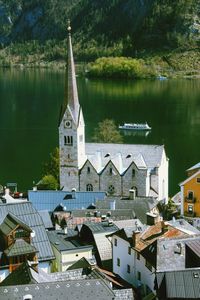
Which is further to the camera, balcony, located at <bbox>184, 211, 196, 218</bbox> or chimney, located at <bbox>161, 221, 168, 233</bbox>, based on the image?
balcony, located at <bbox>184, 211, 196, 218</bbox>

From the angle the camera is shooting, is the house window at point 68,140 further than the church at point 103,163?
Yes

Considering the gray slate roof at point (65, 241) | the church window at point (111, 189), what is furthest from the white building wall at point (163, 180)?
the gray slate roof at point (65, 241)

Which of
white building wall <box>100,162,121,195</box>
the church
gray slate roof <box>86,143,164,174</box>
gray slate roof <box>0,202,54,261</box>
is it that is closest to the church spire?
the church

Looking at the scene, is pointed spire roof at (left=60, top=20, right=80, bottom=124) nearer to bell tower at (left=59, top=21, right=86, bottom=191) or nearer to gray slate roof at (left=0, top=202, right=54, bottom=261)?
bell tower at (left=59, top=21, right=86, bottom=191)

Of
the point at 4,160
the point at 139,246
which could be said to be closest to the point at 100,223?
the point at 139,246

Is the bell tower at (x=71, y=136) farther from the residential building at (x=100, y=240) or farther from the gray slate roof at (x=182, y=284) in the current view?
the gray slate roof at (x=182, y=284)

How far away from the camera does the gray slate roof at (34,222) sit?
35.4 metres

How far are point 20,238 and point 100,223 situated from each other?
37.9ft

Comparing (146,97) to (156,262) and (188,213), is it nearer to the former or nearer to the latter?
(188,213)

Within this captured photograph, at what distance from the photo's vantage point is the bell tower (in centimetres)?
6944

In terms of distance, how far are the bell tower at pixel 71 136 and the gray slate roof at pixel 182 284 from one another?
40.9m

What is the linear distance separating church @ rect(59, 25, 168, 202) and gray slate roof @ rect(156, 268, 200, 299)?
37.6m

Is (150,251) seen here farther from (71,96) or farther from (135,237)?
(71,96)

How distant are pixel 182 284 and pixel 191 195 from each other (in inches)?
1186
